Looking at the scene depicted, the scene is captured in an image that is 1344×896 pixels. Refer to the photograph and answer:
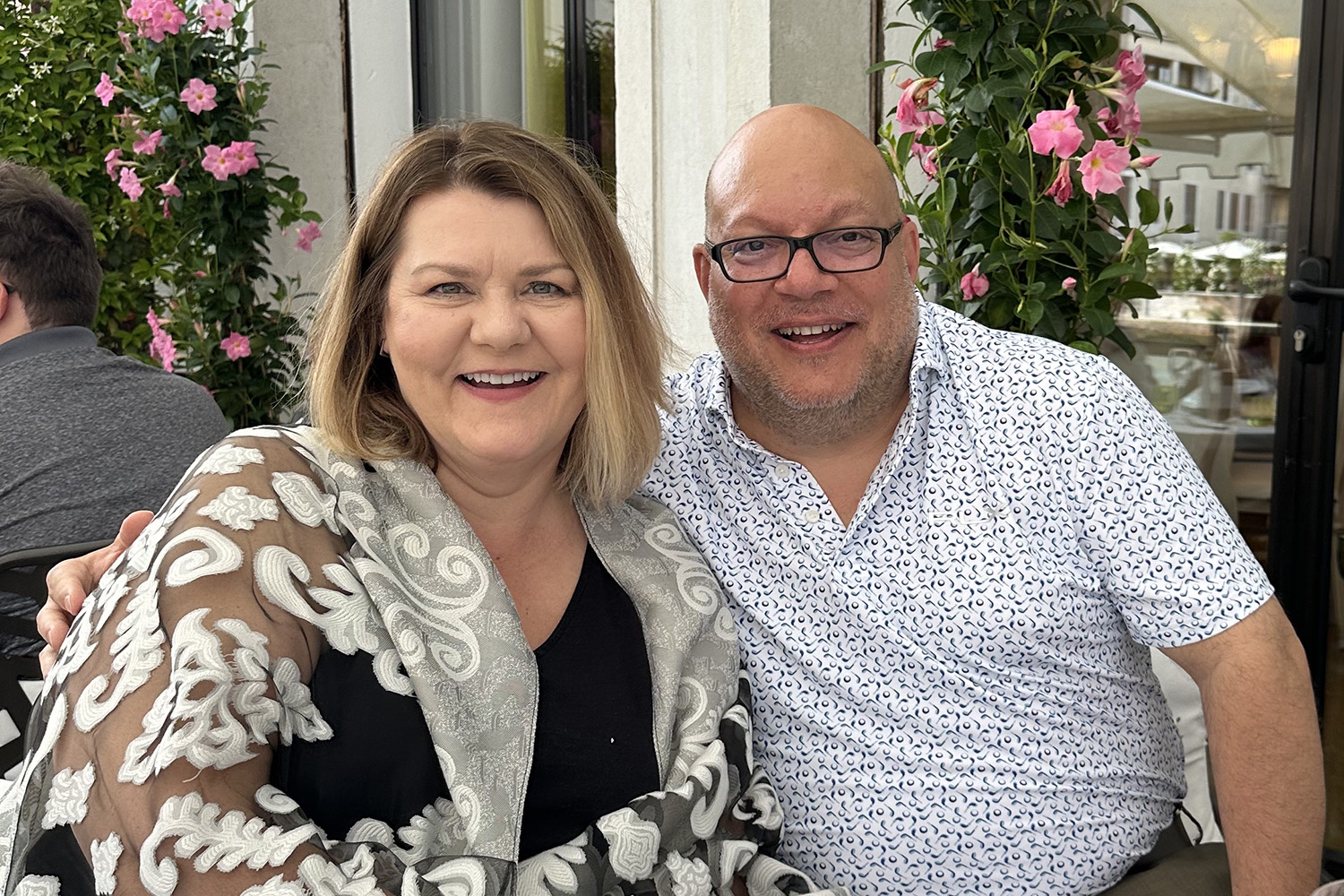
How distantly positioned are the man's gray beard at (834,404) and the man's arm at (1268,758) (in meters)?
0.54

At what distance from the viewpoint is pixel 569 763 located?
145 cm

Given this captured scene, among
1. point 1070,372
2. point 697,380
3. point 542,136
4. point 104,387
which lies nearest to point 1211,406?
point 1070,372

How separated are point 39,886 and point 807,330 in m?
1.16

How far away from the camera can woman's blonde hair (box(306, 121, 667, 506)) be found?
59.4 inches

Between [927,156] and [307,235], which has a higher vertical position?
[927,156]

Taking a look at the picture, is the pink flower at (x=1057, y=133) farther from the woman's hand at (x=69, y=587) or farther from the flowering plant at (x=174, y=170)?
the flowering plant at (x=174, y=170)

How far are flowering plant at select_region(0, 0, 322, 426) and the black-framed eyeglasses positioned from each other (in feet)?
9.55

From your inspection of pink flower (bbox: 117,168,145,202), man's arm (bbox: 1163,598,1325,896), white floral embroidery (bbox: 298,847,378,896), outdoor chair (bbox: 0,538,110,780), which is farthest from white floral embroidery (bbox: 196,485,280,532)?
pink flower (bbox: 117,168,145,202)

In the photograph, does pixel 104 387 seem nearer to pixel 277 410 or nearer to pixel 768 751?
pixel 768 751

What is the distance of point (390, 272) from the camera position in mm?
1514

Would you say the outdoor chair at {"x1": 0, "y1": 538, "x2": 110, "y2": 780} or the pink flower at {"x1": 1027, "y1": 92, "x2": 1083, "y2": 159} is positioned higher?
the pink flower at {"x1": 1027, "y1": 92, "x2": 1083, "y2": 159}

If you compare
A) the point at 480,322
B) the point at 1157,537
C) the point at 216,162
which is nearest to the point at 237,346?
the point at 216,162

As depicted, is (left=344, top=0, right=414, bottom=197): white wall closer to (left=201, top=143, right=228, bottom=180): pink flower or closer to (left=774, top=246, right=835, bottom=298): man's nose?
(left=201, top=143, right=228, bottom=180): pink flower

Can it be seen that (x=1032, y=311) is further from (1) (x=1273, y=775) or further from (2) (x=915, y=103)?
(1) (x=1273, y=775)
